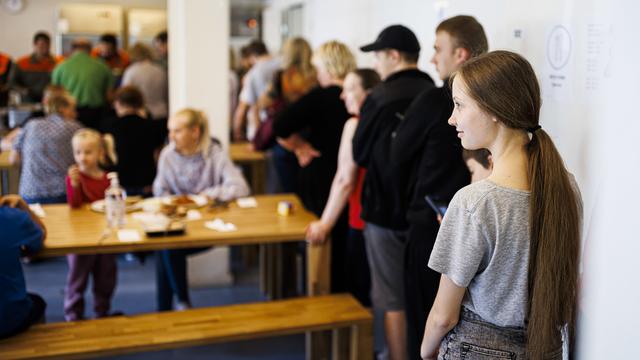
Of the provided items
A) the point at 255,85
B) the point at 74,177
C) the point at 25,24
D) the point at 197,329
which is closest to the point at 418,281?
the point at 197,329

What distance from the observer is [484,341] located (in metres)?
1.74

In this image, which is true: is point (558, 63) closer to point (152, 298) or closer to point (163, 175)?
point (163, 175)

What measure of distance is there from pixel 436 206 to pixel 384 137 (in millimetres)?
559

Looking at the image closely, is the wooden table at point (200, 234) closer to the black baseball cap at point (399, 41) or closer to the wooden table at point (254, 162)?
the black baseball cap at point (399, 41)

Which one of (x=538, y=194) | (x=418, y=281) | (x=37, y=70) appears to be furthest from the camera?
(x=37, y=70)

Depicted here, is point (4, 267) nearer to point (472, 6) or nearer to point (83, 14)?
point (472, 6)

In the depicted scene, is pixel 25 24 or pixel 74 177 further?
pixel 25 24

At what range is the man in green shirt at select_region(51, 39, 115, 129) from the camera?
6.29 m

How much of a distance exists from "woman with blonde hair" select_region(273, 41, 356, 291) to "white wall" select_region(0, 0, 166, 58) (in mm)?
7135

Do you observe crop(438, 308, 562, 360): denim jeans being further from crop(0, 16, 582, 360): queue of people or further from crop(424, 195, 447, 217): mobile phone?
crop(424, 195, 447, 217): mobile phone

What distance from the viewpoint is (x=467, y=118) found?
166 centimetres

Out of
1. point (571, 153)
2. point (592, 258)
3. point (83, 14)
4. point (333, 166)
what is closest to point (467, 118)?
point (592, 258)

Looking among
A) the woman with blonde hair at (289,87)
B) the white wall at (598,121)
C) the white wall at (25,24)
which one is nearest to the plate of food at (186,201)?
the woman with blonde hair at (289,87)

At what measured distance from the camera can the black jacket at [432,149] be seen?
263 cm
